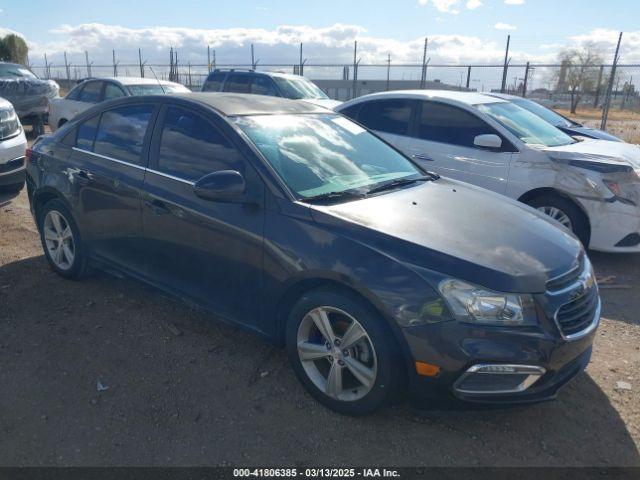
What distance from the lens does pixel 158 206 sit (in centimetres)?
367

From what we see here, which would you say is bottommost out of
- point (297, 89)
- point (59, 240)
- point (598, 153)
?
point (59, 240)

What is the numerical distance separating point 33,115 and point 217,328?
11.9 m

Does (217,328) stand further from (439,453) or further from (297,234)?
(439,453)

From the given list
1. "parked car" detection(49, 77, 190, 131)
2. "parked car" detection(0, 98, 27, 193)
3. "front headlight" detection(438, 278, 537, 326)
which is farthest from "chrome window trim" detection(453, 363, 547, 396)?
"parked car" detection(49, 77, 190, 131)

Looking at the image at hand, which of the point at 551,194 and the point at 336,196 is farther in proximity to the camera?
the point at 551,194

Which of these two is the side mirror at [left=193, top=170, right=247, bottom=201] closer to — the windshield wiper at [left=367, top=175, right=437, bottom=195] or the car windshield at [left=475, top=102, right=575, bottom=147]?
the windshield wiper at [left=367, top=175, right=437, bottom=195]

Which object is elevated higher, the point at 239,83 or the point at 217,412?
the point at 239,83

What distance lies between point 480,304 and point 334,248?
2.60 feet

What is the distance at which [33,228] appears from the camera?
620 centimetres

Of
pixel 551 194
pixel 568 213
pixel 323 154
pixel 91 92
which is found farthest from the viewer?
pixel 91 92

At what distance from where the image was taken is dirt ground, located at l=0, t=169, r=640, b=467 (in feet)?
8.93

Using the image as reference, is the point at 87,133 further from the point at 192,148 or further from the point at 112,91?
the point at 112,91

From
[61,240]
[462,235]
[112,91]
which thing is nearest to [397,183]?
[462,235]

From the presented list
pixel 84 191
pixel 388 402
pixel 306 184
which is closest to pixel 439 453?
pixel 388 402
